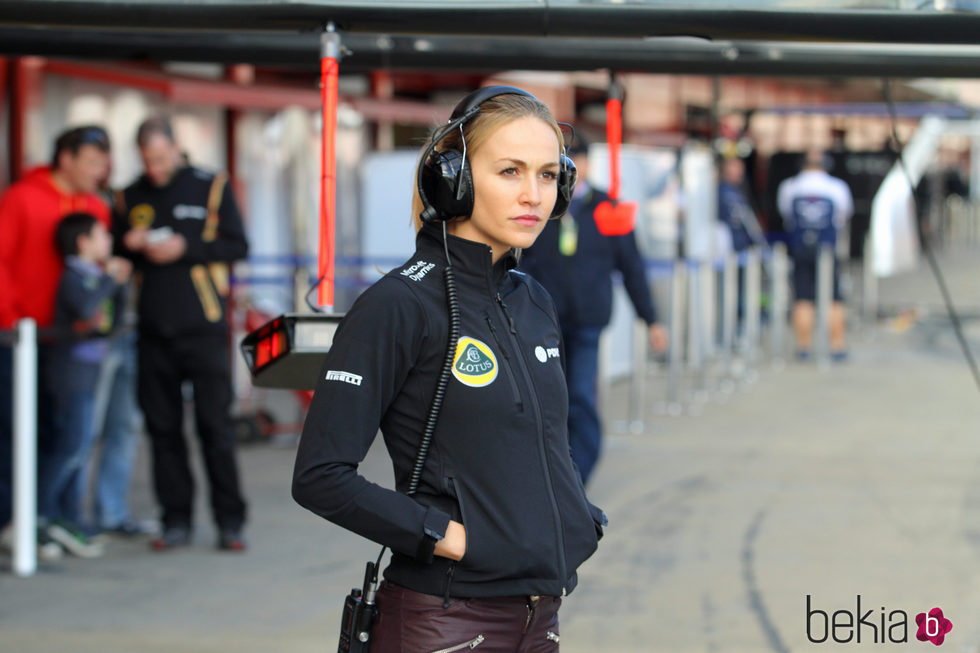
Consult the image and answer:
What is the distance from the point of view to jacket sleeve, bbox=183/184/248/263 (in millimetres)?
6301

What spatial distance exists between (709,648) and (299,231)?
749 centimetres

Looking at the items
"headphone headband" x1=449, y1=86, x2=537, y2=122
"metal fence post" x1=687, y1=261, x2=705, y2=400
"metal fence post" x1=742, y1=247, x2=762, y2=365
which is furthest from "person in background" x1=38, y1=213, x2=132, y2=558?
"metal fence post" x1=742, y1=247, x2=762, y2=365

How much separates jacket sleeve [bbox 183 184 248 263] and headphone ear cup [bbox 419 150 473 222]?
389 cm

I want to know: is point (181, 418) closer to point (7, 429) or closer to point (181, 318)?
point (181, 318)

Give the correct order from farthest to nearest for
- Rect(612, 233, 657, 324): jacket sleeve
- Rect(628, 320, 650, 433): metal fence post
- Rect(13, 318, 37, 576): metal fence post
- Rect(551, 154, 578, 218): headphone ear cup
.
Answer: Rect(628, 320, 650, 433): metal fence post < Rect(612, 233, 657, 324): jacket sleeve < Rect(13, 318, 37, 576): metal fence post < Rect(551, 154, 578, 218): headphone ear cup

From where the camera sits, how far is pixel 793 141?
28.6m

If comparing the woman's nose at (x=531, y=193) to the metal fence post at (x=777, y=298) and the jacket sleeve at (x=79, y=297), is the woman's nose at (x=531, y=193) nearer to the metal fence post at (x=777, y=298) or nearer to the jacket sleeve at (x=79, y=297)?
the jacket sleeve at (x=79, y=297)

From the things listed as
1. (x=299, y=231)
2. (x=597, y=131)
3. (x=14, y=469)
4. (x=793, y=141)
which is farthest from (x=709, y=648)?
(x=793, y=141)

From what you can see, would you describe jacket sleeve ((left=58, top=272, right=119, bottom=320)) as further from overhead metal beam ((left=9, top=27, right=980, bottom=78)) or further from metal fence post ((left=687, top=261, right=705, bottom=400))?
metal fence post ((left=687, top=261, right=705, bottom=400))

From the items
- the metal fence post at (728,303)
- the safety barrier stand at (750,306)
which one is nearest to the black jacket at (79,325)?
the metal fence post at (728,303)

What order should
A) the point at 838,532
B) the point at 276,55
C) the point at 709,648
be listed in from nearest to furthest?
the point at 276,55 → the point at 709,648 → the point at 838,532

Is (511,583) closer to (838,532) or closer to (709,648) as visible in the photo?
(709,648)

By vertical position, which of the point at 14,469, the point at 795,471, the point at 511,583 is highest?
the point at 511,583

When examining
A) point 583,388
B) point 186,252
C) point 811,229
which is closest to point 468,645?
point 186,252
